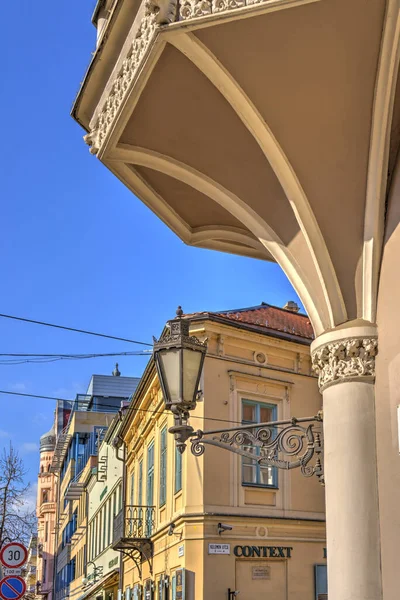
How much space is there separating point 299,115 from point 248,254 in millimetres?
2437

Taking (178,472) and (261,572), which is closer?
(261,572)

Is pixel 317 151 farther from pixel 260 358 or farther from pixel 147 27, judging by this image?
pixel 260 358

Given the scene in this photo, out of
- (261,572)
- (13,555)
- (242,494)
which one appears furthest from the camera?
(242,494)

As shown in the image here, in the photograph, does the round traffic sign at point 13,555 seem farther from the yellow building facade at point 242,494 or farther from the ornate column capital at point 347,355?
the ornate column capital at point 347,355

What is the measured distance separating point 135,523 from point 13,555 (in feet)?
35.1

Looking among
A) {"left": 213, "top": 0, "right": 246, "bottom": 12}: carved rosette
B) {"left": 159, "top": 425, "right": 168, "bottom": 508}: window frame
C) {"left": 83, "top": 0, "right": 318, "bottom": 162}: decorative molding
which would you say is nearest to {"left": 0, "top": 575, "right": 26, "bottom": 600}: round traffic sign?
{"left": 159, "top": 425, "right": 168, "bottom": 508}: window frame

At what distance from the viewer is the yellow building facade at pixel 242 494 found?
666 inches

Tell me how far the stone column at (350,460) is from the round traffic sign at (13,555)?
8517mm

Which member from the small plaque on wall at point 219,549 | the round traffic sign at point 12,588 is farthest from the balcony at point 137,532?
the round traffic sign at point 12,588

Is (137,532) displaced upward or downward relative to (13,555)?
upward

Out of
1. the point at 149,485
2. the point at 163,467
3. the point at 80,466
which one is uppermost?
Answer: the point at 80,466

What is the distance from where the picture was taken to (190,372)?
25.1ft

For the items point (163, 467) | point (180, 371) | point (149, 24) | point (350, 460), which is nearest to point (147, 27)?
point (149, 24)

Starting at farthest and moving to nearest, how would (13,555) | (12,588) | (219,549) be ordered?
(219,549)
(13,555)
(12,588)
